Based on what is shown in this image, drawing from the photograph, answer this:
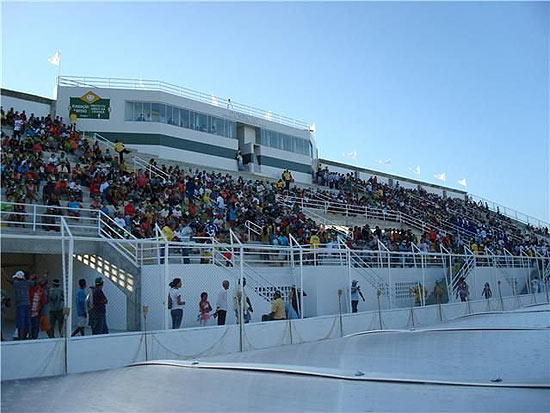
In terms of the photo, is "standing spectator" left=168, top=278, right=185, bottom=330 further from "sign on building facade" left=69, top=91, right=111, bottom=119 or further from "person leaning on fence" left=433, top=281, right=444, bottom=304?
"sign on building facade" left=69, top=91, right=111, bottom=119

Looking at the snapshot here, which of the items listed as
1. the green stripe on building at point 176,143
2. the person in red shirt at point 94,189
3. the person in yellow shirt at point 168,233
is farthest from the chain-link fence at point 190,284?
the green stripe on building at point 176,143

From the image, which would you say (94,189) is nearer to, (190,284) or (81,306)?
(190,284)

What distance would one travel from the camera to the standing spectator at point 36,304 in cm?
1153

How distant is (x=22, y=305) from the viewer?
37.1 ft

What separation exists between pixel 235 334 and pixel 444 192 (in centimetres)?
4452

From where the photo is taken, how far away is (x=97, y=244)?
14.8m

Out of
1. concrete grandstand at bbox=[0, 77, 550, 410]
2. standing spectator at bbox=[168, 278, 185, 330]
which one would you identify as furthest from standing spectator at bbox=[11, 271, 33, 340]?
standing spectator at bbox=[168, 278, 185, 330]

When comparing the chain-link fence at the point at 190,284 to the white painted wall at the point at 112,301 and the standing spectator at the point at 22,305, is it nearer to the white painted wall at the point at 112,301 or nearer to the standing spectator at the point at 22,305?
the white painted wall at the point at 112,301

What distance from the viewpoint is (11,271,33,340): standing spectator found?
442 inches

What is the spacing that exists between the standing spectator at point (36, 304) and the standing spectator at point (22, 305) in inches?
8.5

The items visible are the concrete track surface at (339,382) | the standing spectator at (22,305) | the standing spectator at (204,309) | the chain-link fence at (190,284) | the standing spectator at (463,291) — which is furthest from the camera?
the standing spectator at (463,291)

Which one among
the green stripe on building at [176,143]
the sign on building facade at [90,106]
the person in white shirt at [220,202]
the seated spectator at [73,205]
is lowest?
the seated spectator at [73,205]

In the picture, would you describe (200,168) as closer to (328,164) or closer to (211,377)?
(328,164)

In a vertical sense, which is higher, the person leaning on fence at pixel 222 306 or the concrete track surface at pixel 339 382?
the person leaning on fence at pixel 222 306
